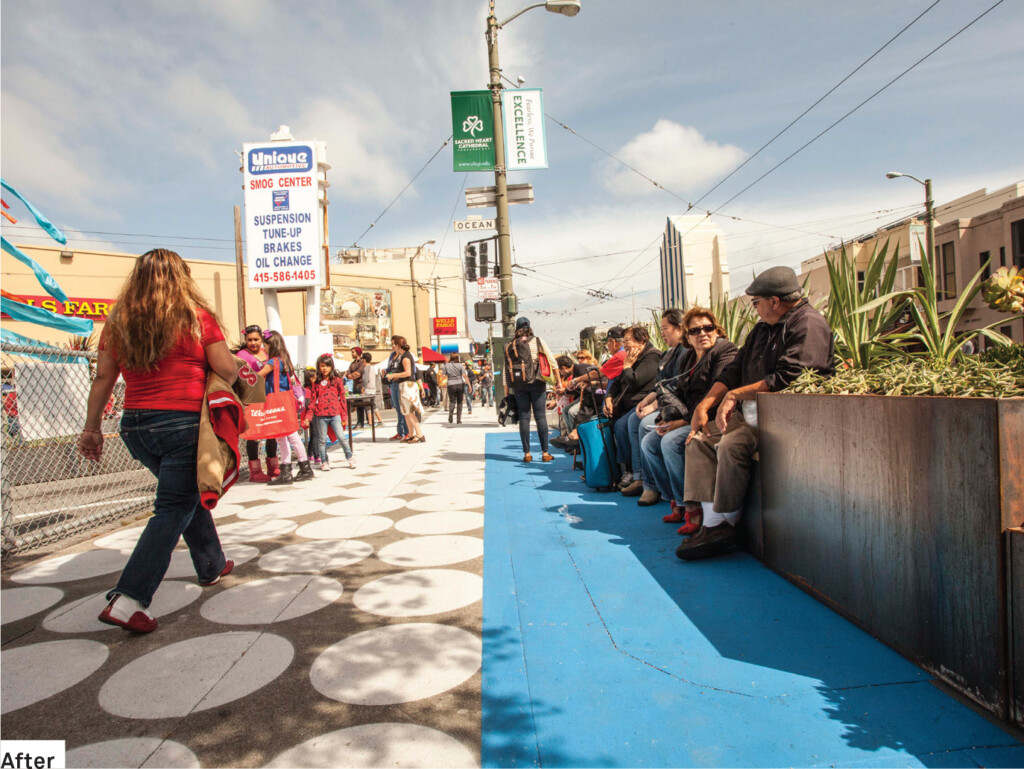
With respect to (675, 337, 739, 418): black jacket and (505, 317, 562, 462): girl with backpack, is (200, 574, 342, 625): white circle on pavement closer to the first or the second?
(675, 337, 739, 418): black jacket

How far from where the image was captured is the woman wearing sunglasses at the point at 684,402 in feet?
12.3

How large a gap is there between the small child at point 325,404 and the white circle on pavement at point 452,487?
164 centimetres

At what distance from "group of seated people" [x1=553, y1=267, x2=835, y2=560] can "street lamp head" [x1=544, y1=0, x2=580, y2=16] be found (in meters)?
7.91

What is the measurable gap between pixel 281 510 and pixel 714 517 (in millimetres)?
3547

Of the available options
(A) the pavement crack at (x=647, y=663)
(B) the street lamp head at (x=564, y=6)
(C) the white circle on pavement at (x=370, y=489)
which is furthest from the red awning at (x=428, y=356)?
(A) the pavement crack at (x=647, y=663)

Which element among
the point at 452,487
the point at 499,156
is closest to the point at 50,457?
the point at 452,487

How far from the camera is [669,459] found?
3.80 meters

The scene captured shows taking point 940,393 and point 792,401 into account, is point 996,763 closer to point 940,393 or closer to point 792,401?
point 940,393

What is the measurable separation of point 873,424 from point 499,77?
9706mm

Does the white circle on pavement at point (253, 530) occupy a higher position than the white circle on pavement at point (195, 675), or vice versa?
the white circle on pavement at point (253, 530)

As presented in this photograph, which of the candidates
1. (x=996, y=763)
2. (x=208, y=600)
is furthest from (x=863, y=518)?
(x=208, y=600)

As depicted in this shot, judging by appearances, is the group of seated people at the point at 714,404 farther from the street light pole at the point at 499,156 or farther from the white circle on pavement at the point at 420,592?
the street light pole at the point at 499,156

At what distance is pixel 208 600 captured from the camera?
290 centimetres

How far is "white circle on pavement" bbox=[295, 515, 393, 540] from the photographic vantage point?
13.3ft
